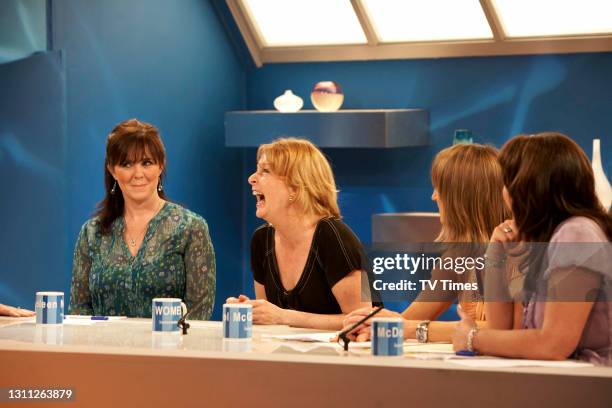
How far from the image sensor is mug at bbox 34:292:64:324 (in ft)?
10.3

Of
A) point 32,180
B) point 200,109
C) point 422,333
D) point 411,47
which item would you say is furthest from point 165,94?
point 422,333

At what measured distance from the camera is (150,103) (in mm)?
5918

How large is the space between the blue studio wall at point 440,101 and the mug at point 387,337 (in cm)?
370

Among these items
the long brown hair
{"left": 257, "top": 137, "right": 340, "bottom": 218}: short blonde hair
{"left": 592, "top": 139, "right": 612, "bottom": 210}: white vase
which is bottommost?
the long brown hair

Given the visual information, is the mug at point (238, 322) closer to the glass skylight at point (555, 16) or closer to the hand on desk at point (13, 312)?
the hand on desk at point (13, 312)

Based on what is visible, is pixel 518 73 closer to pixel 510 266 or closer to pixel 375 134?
pixel 375 134

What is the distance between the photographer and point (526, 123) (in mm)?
6113

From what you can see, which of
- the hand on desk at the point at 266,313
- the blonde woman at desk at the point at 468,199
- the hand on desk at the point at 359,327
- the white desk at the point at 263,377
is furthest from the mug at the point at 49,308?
the blonde woman at desk at the point at 468,199

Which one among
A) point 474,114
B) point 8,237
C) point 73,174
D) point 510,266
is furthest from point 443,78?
point 510,266

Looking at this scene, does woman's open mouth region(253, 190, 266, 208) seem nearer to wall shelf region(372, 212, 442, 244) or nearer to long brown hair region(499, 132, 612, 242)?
long brown hair region(499, 132, 612, 242)

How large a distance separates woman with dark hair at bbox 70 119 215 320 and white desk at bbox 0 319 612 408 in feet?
3.24

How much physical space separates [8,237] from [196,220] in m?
1.52

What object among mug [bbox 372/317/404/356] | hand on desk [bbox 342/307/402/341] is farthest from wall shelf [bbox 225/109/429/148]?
mug [bbox 372/317/404/356]

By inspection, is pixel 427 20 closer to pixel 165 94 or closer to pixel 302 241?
pixel 165 94
